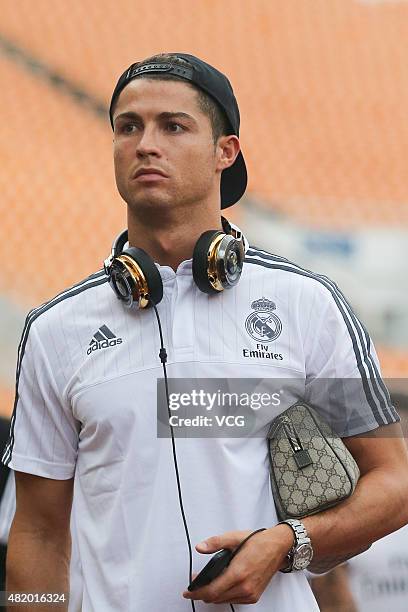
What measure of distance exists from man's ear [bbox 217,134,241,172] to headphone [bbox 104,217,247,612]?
0.18 meters

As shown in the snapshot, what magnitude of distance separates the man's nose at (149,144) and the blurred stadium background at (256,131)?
295 cm

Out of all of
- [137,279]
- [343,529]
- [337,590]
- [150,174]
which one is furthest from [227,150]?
[337,590]

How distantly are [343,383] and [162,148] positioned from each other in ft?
1.62

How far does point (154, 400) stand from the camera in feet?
5.21

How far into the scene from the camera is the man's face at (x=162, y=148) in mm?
1670

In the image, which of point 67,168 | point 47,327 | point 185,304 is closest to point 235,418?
point 185,304

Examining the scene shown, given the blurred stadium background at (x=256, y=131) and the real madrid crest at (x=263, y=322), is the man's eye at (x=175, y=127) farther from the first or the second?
the blurred stadium background at (x=256, y=131)

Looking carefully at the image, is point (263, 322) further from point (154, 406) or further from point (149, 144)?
point (149, 144)

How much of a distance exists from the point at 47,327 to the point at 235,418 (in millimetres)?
377

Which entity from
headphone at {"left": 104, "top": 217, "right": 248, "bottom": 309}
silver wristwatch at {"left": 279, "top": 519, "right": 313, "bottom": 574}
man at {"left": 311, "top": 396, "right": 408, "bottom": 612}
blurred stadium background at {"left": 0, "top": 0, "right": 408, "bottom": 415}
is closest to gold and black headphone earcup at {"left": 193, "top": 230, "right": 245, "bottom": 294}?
headphone at {"left": 104, "top": 217, "right": 248, "bottom": 309}

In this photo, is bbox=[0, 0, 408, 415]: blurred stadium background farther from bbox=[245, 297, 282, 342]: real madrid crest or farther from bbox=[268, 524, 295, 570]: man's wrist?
bbox=[268, 524, 295, 570]: man's wrist

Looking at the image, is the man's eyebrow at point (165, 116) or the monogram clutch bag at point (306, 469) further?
the man's eyebrow at point (165, 116)

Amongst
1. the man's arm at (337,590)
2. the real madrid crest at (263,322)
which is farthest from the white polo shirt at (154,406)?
the man's arm at (337,590)

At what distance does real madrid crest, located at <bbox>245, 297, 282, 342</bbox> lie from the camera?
1.64 metres
